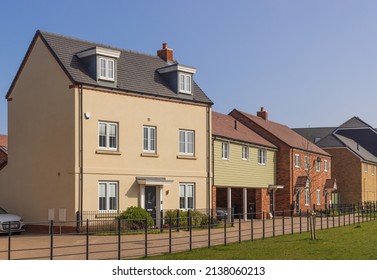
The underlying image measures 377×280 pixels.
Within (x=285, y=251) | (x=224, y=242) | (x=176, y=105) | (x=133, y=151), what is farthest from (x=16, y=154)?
(x=285, y=251)

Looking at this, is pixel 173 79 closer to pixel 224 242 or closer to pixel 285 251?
pixel 224 242

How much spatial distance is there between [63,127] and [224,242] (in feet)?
37.6

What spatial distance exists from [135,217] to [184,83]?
9.67 meters

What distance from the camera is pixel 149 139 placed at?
32.6 metres

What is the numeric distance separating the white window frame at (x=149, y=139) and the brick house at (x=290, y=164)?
14416 millimetres

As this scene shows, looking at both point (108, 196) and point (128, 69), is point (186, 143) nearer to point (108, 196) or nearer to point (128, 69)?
point (128, 69)

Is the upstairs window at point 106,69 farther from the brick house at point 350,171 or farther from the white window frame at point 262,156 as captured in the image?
the brick house at point 350,171

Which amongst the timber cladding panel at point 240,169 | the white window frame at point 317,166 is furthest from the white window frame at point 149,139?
the white window frame at point 317,166

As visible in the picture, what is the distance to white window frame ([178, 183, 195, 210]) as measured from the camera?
34000 millimetres

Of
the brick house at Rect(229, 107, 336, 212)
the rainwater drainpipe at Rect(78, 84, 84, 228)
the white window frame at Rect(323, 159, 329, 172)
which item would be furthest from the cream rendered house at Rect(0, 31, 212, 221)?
the white window frame at Rect(323, 159, 329, 172)

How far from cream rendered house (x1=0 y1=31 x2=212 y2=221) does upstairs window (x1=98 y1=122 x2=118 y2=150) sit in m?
0.05

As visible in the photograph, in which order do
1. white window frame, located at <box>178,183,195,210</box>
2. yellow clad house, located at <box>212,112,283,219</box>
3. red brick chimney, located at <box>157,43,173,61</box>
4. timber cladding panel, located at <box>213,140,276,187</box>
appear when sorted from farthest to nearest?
yellow clad house, located at <box>212,112,283,219</box> < red brick chimney, located at <box>157,43,173,61</box> < timber cladding panel, located at <box>213,140,276,187</box> < white window frame, located at <box>178,183,195,210</box>

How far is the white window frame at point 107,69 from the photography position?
1198 inches

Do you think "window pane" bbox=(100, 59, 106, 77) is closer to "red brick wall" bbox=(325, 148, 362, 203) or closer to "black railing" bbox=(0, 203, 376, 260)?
"black railing" bbox=(0, 203, 376, 260)
